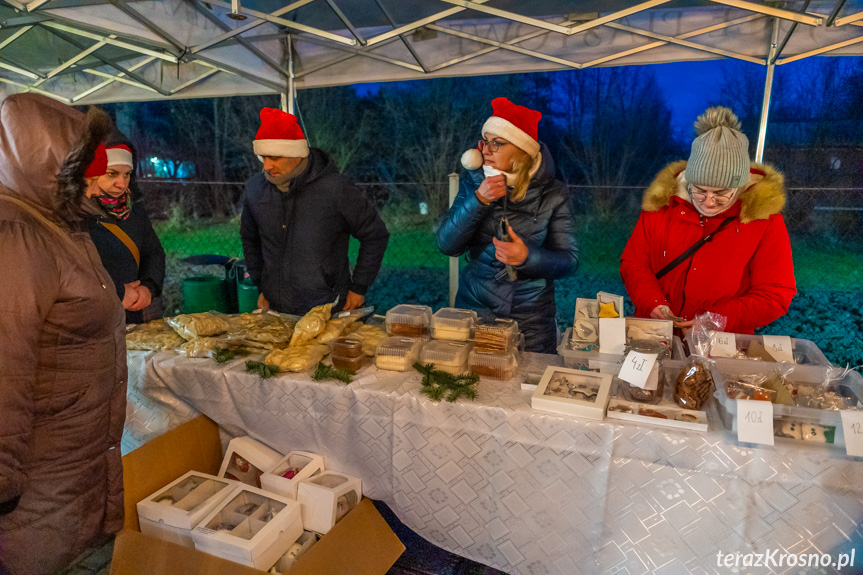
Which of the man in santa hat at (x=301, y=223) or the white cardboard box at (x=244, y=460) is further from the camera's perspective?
the man in santa hat at (x=301, y=223)

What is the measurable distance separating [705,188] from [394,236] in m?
3.65

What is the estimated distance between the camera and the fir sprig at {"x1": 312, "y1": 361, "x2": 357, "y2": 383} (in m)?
1.86

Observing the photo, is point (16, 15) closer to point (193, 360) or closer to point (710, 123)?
point (193, 360)

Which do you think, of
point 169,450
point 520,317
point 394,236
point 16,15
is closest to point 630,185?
point 394,236

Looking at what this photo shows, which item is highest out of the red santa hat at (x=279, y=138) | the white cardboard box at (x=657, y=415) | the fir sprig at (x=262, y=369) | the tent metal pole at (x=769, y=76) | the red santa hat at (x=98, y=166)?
the tent metal pole at (x=769, y=76)

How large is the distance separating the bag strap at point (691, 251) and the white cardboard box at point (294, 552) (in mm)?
1741

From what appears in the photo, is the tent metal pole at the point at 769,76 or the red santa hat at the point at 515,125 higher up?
the tent metal pole at the point at 769,76

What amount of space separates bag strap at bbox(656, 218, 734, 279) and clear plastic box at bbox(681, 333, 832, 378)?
441mm

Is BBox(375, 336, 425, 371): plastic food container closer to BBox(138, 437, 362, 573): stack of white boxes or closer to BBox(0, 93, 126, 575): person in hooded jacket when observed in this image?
BBox(138, 437, 362, 573): stack of white boxes

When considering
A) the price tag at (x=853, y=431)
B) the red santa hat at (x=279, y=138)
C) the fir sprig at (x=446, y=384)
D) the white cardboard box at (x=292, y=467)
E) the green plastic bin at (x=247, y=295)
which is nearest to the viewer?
the price tag at (x=853, y=431)

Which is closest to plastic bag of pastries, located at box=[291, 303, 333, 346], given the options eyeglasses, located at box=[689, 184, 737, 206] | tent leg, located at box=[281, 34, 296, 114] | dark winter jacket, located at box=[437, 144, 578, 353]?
dark winter jacket, located at box=[437, 144, 578, 353]

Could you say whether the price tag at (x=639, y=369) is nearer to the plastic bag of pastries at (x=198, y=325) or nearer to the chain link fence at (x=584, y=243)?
the plastic bag of pastries at (x=198, y=325)

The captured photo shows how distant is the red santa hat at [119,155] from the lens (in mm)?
2025

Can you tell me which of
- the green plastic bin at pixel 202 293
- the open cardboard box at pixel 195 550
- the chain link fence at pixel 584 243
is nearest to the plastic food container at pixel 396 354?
the open cardboard box at pixel 195 550
